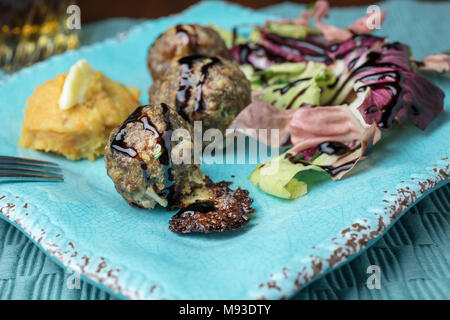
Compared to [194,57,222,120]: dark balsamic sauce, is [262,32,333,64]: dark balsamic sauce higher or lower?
lower

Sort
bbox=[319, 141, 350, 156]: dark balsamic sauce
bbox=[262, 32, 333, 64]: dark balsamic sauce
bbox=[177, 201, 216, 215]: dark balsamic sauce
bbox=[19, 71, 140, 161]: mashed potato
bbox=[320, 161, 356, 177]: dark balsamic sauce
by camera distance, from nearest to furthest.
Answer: bbox=[177, 201, 216, 215]: dark balsamic sauce → bbox=[320, 161, 356, 177]: dark balsamic sauce → bbox=[319, 141, 350, 156]: dark balsamic sauce → bbox=[19, 71, 140, 161]: mashed potato → bbox=[262, 32, 333, 64]: dark balsamic sauce

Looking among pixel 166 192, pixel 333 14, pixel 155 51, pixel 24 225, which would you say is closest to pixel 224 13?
pixel 333 14

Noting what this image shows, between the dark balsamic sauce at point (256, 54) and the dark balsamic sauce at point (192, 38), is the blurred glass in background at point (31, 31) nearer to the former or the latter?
the dark balsamic sauce at point (192, 38)

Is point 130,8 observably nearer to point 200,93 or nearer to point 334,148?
point 200,93

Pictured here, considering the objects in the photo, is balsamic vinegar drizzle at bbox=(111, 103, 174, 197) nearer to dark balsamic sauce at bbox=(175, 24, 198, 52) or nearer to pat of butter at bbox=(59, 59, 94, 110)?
pat of butter at bbox=(59, 59, 94, 110)

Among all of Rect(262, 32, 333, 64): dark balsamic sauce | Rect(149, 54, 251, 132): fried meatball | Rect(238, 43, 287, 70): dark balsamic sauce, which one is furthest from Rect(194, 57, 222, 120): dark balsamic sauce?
Rect(262, 32, 333, 64): dark balsamic sauce
